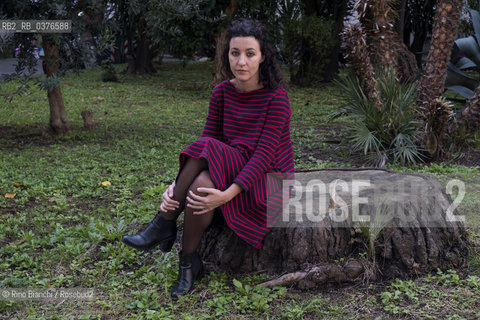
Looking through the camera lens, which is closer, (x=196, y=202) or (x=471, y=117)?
(x=196, y=202)

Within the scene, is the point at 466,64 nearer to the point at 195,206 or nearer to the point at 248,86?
the point at 248,86

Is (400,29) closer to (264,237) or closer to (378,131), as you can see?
(378,131)

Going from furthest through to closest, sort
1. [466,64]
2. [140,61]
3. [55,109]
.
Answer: [140,61]
[466,64]
[55,109]

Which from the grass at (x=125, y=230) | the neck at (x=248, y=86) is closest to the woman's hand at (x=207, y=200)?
the grass at (x=125, y=230)

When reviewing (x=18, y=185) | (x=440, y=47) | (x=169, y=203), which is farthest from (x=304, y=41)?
(x=169, y=203)

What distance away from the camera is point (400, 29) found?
487 inches

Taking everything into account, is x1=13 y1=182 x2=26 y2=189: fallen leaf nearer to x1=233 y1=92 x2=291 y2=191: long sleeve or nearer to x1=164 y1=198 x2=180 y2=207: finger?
x1=164 y1=198 x2=180 y2=207: finger

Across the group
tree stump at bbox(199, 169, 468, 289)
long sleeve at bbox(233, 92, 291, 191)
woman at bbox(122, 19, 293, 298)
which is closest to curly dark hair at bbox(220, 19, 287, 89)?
woman at bbox(122, 19, 293, 298)

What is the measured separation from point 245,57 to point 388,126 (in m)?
3.33

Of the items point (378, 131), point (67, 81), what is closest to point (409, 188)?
point (378, 131)

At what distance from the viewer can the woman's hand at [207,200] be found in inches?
114

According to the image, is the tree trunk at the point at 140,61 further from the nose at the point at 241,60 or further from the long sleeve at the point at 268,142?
the long sleeve at the point at 268,142

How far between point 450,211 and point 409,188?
292 millimetres

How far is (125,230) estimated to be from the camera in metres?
4.01
